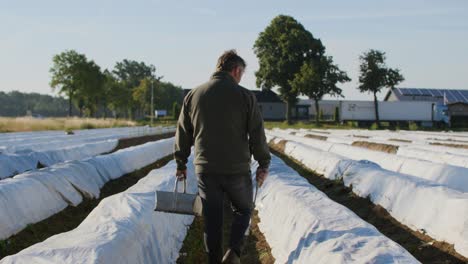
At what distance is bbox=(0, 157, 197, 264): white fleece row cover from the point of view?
3434 mm

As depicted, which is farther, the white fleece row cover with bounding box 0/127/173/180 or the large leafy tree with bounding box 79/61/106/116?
the large leafy tree with bounding box 79/61/106/116

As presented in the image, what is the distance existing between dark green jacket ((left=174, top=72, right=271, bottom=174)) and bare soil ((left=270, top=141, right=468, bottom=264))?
2.07 m

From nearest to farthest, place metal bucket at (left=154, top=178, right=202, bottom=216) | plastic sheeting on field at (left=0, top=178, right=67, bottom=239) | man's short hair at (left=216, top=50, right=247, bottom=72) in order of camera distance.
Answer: man's short hair at (left=216, top=50, right=247, bottom=72)
metal bucket at (left=154, top=178, right=202, bottom=216)
plastic sheeting on field at (left=0, top=178, right=67, bottom=239)

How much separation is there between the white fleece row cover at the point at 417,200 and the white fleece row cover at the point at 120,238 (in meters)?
2.65

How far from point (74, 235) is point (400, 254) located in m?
2.36

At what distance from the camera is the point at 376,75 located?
44.9m

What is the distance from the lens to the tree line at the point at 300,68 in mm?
45312

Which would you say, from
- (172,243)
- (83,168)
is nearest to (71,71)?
(83,168)

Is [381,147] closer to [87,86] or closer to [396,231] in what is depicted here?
[396,231]

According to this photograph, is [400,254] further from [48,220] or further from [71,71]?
[71,71]

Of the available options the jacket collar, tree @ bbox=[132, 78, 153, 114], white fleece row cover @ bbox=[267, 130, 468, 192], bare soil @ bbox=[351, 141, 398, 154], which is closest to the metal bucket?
the jacket collar

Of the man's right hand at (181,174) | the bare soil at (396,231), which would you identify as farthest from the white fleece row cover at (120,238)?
the bare soil at (396,231)

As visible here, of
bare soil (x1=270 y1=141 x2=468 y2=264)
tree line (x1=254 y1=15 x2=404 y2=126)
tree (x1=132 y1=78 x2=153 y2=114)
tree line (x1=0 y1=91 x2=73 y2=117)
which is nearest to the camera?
bare soil (x1=270 y1=141 x2=468 y2=264)

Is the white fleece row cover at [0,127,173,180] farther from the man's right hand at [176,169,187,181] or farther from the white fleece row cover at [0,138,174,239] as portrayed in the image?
the man's right hand at [176,169,187,181]
